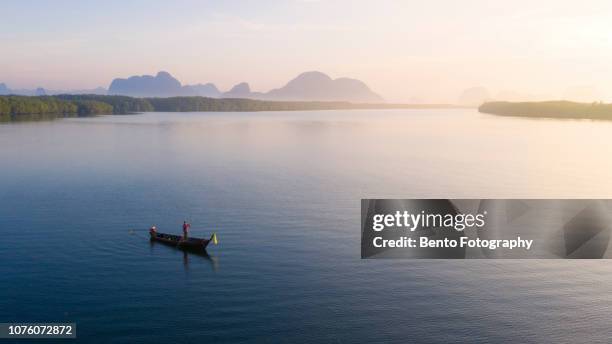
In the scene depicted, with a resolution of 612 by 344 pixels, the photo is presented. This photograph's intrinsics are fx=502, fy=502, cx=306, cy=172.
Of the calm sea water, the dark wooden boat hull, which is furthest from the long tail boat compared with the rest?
the calm sea water

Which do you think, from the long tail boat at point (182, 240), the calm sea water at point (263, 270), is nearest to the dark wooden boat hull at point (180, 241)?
the long tail boat at point (182, 240)

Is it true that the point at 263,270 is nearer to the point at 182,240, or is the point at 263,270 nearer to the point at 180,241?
the point at 182,240

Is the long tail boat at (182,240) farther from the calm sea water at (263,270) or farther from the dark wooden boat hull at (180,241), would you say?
the calm sea water at (263,270)

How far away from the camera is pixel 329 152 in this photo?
125375 millimetres

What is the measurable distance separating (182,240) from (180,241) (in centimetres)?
21

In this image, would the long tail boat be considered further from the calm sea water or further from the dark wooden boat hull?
the calm sea water

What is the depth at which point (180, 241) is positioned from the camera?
4575cm

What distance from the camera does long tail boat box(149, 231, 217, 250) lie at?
4450 centimetres

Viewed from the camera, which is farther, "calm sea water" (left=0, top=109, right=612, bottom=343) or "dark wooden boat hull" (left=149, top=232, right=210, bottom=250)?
"dark wooden boat hull" (left=149, top=232, right=210, bottom=250)

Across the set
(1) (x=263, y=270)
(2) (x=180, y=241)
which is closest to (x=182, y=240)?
(2) (x=180, y=241)

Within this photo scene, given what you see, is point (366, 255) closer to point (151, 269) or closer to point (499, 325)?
point (499, 325)

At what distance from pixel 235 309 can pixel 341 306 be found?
23.0ft

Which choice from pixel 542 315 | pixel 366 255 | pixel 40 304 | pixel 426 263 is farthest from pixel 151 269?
pixel 542 315

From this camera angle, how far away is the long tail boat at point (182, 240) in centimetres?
4450
